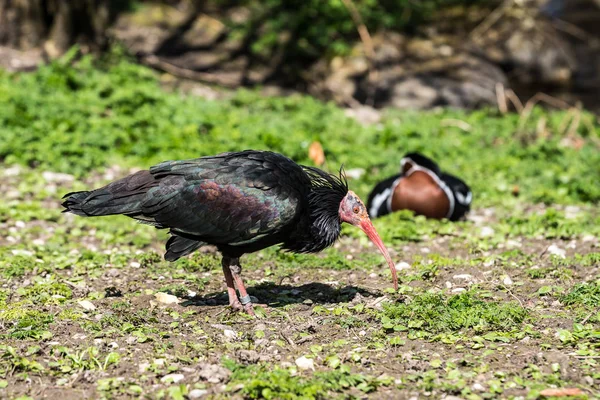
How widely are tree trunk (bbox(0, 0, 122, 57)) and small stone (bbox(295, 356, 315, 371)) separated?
9.78 metres

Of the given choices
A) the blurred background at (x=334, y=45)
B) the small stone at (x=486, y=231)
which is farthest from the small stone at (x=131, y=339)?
the blurred background at (x=334, y=45)

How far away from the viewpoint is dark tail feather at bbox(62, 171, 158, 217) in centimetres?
614

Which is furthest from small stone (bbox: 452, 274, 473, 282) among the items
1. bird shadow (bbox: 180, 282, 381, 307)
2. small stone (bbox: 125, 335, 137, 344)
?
small stone (bbox: 125, 335, 137, 344)

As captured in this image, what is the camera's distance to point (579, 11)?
21844 mm

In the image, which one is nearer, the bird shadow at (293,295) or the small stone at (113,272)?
the bird shadow at (293,295)

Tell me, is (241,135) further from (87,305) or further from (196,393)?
(196,393)

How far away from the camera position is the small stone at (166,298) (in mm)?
6437

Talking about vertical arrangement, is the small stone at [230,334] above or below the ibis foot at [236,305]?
above

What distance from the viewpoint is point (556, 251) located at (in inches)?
308

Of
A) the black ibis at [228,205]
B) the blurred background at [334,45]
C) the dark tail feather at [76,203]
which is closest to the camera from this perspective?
the black ibis at [228,205]

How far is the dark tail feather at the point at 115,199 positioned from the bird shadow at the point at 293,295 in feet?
3.06

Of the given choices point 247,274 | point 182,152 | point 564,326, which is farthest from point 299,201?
point 182,152

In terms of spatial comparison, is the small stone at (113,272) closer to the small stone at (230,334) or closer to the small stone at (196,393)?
the small stone at (230,334)

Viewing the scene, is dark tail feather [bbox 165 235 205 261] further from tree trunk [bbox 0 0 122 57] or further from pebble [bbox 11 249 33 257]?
tree trunk [bbox 0 0 122 57]
